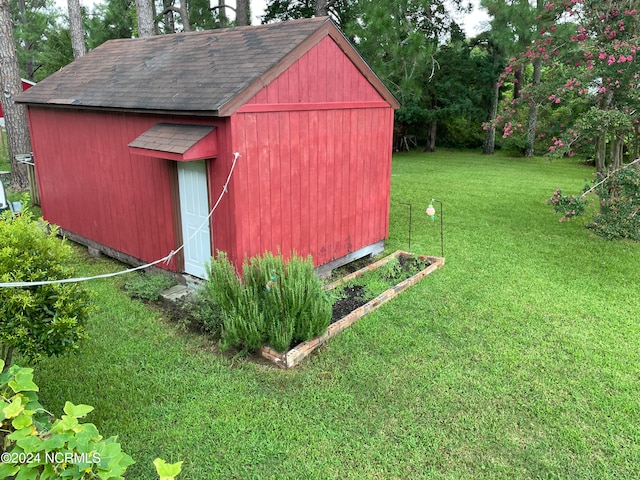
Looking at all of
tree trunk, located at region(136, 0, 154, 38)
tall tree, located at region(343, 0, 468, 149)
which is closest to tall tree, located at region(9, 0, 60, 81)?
tree trunk, located at region(136, 0, 154, 38)

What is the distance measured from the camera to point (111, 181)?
287 inches

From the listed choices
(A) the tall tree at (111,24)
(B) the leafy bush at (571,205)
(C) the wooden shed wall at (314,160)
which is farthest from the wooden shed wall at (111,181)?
(A) the tall tree at (111,24)

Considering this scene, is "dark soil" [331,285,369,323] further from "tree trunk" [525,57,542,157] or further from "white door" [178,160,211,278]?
"tree trunk" [525,57,542,157]

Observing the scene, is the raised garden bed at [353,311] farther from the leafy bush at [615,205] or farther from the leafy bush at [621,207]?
the leafy bush at [621,207]

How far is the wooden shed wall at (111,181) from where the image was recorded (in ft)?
20.6

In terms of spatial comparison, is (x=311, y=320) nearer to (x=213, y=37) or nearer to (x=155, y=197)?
(x=155, y=197)

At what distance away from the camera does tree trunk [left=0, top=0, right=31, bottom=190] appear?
11.4 metres

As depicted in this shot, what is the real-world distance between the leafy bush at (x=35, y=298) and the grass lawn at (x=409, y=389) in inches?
36.1

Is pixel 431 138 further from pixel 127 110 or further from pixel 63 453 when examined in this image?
pixel 63 453

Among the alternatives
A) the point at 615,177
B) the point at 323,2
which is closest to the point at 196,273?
the point at 615,177

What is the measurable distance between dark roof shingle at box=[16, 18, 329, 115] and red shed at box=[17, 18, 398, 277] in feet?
0.09

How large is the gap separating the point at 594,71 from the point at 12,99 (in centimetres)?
1250

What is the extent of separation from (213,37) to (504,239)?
605 cm

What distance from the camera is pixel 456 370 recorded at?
4656mm
